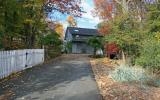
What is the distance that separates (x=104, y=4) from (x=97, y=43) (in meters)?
11.1

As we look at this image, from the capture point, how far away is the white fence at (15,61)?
16.3 m

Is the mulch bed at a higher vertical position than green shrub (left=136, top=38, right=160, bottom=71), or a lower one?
lower

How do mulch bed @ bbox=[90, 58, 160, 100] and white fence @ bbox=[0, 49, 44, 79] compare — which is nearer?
mulch bed @ bbox=[90, 58, 160, 100]

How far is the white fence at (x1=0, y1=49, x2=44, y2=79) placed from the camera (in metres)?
16.3

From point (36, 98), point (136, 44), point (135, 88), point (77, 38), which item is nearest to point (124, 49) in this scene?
point (136, 44)

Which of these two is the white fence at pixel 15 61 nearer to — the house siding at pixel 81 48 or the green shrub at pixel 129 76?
the green shrub at pixel 129 76

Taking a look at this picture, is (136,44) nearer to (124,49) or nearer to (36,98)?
(124,49)

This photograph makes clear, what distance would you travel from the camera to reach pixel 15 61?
18922 millimetres

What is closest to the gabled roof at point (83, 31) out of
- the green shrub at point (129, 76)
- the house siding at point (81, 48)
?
the house siding at point (81, 48)

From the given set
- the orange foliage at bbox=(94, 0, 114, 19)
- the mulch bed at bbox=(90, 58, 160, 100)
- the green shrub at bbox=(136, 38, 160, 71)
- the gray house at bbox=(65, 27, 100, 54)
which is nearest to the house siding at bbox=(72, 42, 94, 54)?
the gray house at bbox=(65, 27, 100, 54)

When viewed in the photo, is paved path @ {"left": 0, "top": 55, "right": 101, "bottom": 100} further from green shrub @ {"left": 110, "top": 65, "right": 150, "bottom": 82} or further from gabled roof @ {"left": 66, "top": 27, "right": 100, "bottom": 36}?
gabled roof @ {"left": 66, "top": 27, "right": 100, "bottom": 36}

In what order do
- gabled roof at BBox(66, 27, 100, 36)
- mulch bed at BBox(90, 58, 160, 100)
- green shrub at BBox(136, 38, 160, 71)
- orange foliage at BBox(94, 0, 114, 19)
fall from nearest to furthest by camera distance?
1. mulch bed at BBox(90, 58, 160, 100)
2. green shrub at BBox(136, 38, 160, 71)
3. orange foliage at BBox(94, 0, 114, 19)
4. gabled roof at BBox(66, 27, 100, 36)

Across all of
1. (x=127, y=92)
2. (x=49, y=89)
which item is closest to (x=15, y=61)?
(x=49, y=89)

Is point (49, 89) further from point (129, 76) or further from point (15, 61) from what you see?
point (15, 61)
